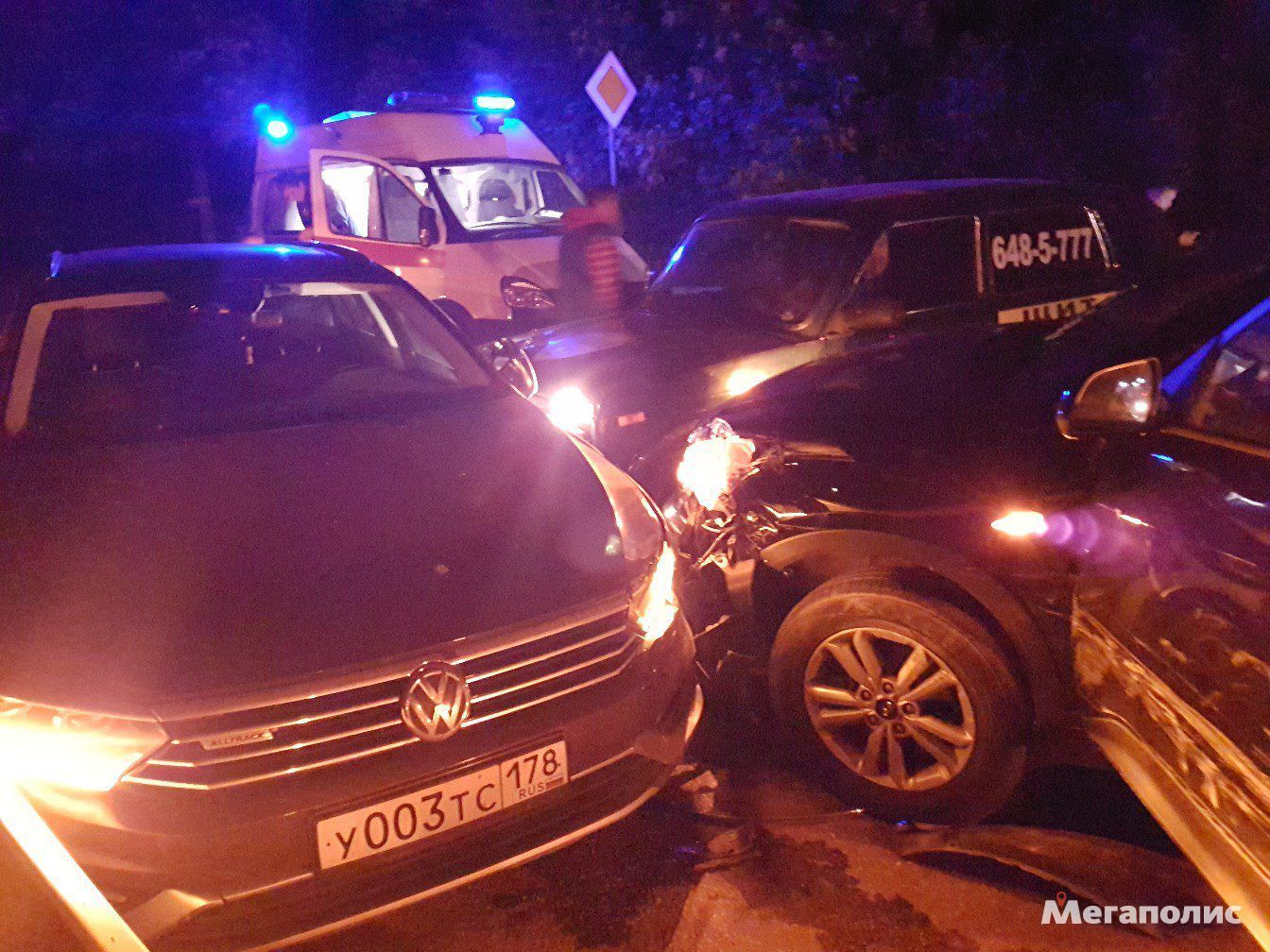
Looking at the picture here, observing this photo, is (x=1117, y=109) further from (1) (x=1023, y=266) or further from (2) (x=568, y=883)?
(2) (x=568, y=883)

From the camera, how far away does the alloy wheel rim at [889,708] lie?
10.4ft

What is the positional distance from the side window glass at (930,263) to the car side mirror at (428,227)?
4143mm

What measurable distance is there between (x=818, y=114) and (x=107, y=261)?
11.1 m

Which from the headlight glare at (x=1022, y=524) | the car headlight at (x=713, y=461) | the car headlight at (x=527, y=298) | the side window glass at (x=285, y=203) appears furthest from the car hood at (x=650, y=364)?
the side window glass at (x=285, y=203)

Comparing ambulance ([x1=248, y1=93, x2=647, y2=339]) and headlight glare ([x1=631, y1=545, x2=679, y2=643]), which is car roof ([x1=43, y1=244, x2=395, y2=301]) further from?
ambulance ([x1=248, y1=93, x2=647, y2=339])

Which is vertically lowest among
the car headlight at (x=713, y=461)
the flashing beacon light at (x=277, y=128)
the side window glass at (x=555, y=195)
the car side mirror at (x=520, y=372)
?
the car headlight at (x=713, y=461)

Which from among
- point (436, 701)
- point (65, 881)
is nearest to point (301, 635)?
point (436, 701)

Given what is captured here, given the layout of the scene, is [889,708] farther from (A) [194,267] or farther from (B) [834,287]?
(A) [194,267]

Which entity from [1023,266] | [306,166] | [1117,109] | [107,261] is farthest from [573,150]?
[107,261]

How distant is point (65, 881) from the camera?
2.37 meters

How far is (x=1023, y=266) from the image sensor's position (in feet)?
18.9

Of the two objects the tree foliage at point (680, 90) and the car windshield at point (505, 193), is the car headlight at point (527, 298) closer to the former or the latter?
the car windshield at point (505, 193)

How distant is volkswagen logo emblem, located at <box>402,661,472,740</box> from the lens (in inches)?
101

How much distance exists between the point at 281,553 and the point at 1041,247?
4.30m
